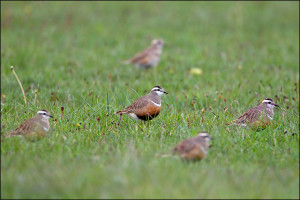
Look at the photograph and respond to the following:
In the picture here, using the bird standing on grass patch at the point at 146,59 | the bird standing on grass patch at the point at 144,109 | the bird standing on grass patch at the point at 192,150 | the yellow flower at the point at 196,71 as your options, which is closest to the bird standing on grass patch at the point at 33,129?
the bird standing on grass patch at the point at 144,109

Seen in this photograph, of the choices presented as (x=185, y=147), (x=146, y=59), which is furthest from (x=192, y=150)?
(x=146, y=59)

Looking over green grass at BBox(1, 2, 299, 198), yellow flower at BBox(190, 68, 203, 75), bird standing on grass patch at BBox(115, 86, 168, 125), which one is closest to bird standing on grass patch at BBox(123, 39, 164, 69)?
green grass at BBox(1, 2, 299, 198)

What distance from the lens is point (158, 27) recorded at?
56.2ft

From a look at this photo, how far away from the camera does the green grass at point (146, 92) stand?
506 centimetres

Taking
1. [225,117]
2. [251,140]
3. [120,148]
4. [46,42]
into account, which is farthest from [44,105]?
[46,42]

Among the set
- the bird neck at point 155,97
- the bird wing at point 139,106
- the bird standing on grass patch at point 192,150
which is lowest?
the bird standing on grass patch at point 192,150

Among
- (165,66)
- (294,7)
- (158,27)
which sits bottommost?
(165,66)

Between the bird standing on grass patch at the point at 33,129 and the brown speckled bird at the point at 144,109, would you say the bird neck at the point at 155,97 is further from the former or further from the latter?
the bird standing on grass patch at the point at 33,129

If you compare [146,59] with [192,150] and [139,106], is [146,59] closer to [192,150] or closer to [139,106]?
[139,106]

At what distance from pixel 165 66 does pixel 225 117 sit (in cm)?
538

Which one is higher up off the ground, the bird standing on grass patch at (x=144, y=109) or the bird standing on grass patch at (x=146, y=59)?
the bird standing on grass patch at (x=146, y=59)

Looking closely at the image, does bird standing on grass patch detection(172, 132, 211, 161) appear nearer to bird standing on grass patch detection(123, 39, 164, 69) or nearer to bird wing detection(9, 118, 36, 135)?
bird wing detection(9, 118, 36, 135)

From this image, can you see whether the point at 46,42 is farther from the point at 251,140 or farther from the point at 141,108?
the point at 251,140

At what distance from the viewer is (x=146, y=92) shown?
9891 mm
